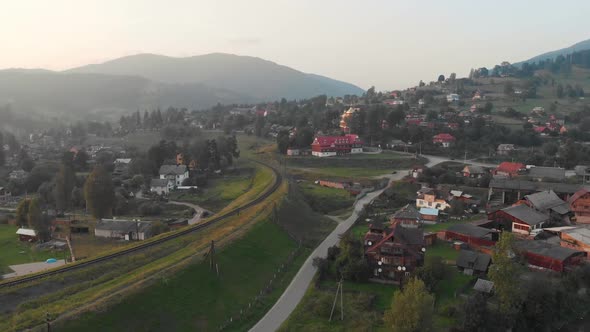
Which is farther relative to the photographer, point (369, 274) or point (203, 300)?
point (369, 274)

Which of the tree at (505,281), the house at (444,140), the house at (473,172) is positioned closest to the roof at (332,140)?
the house at (444,140)

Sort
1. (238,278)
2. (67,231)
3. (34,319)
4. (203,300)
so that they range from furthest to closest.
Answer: (67,231) → (238,278) → (203,300) → (34,319)

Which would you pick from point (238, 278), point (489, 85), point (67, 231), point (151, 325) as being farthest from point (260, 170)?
point (489, 85)

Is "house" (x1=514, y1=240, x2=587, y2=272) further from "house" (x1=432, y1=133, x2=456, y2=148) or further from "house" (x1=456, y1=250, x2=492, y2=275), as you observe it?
"house" (x1=432, y1=133, x2=456, y2=148)

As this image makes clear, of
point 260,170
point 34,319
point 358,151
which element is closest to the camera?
point 34,319

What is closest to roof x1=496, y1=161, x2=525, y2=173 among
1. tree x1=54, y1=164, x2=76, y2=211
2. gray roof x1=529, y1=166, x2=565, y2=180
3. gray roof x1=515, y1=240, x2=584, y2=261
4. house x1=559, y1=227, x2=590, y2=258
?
gray roof x1=529, y1=166, x2=565, y2=180

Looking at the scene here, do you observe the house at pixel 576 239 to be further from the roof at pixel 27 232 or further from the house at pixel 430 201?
the roof at pixel 27 232

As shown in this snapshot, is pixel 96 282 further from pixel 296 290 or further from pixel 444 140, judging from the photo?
pixel 444 140

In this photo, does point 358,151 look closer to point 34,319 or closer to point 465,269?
point 465,269
